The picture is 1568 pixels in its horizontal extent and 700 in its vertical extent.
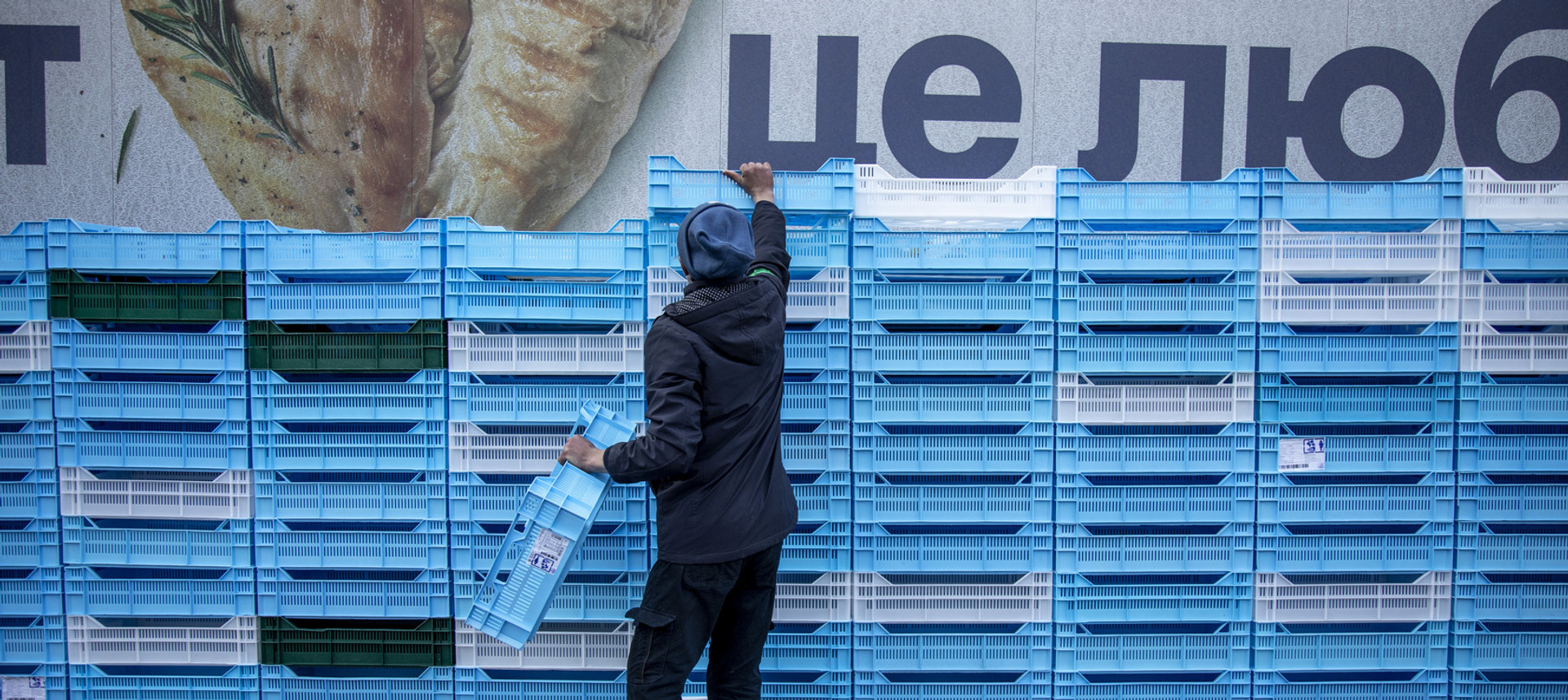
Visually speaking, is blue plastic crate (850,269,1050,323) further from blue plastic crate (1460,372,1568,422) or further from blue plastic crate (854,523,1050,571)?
blue plastic crate (1460,372,1568,422)

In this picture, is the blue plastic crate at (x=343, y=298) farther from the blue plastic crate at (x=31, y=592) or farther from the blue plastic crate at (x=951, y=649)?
the blue plastic crate at (x=951, y=649)

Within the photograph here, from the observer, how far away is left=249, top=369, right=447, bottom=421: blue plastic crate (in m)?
2.59

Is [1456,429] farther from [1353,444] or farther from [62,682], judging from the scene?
[62,682]

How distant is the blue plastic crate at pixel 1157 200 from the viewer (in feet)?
8.36

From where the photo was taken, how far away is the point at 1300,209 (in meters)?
2.56

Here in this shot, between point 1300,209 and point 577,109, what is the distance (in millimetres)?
3488

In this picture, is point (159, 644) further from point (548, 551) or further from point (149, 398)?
point (548, 551)

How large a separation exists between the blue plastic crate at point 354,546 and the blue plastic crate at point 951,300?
72.5 inches

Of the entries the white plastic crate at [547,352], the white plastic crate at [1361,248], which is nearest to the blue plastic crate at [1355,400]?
the white plastic crate at [1361,248]

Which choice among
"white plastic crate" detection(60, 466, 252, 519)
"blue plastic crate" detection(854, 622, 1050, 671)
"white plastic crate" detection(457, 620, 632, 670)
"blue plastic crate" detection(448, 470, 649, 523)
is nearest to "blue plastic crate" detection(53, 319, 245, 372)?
"white plastic crate" detection(60, 466, 252, 519)

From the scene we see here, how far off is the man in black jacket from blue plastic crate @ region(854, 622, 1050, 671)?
685mm

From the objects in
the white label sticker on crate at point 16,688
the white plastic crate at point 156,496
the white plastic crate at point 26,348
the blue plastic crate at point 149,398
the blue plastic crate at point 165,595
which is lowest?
the white label sticker on crate at point 16,688

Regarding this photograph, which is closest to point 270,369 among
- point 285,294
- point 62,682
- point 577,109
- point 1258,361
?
point 285,294

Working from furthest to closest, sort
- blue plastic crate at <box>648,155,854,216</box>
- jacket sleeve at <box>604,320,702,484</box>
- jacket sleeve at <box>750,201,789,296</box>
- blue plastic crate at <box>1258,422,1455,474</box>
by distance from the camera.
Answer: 1. blue plastic crate at <box>1258,422,1455,474</box>
2. blue plastic crate at <box>648,155,854,216</box>
3. jacket sleeve at <box>750,201,789,296</box>
4. jacket sleeve at <box>604,320,702,484</box>
